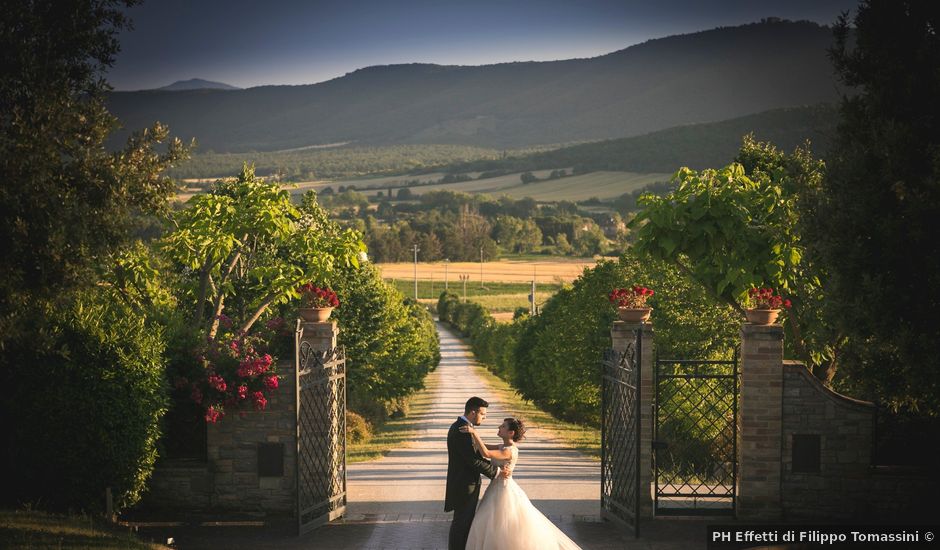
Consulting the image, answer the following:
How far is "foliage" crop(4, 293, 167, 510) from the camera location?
13188mm

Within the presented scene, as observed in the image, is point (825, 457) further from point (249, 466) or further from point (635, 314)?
point (249, 466)

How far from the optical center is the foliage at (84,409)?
1319cm

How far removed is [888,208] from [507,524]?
5681mm

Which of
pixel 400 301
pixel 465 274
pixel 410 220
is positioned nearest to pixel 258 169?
pixel 410 220

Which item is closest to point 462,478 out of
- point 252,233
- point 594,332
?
point 252,233

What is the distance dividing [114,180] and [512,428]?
5.44m

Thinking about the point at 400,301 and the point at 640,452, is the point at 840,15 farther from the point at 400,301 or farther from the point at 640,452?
the point at 400,301

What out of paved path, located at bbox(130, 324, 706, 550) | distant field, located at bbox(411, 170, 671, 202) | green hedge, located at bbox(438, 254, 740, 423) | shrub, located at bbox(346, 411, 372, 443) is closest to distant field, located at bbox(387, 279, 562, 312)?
distant field, located at bbox(411, 170, 671, 202)

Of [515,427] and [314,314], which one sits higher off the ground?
[314,314]

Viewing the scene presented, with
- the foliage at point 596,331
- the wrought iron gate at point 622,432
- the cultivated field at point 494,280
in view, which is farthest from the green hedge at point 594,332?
the cultivated field at point 494,280

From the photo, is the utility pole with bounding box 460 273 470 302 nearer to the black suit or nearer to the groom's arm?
the black suit

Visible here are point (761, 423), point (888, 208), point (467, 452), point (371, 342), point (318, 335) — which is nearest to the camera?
point (467, 452)

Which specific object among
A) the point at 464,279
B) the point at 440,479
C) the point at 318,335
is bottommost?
the point at 464,279

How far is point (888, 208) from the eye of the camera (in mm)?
11625
